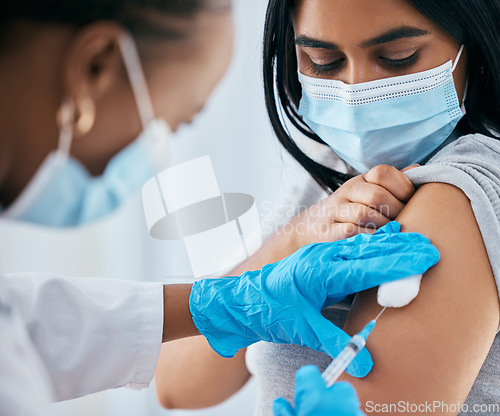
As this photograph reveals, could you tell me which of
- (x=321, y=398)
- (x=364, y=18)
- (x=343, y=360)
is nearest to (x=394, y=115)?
(x=364, y=18)

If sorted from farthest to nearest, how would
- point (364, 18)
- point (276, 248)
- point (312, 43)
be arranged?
point (276, 248) → point (312, 43) → point (364, 18)

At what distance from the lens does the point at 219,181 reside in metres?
2.32

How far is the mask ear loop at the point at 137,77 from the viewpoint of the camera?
81 cm

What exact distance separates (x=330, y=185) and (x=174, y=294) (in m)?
0.62

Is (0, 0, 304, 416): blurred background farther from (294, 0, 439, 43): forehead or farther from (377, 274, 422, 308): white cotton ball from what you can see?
(377, 274, 422, 308): white cotton ball

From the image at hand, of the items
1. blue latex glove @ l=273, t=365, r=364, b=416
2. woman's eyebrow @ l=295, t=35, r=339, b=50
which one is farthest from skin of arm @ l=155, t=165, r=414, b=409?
blue latex glove @ l=273, t=365, r=364, b=416

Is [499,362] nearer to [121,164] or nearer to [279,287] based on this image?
[279,287]

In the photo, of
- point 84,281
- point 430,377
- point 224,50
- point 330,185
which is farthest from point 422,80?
point 84,281

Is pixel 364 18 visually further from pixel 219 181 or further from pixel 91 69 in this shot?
pixel 219 181

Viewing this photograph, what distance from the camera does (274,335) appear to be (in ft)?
3.92

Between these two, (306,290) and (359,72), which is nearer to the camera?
(306,290)

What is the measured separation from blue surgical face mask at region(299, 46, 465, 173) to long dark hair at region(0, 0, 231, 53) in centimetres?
60

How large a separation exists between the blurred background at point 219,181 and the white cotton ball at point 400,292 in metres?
1.08

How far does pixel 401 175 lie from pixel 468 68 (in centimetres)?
40
